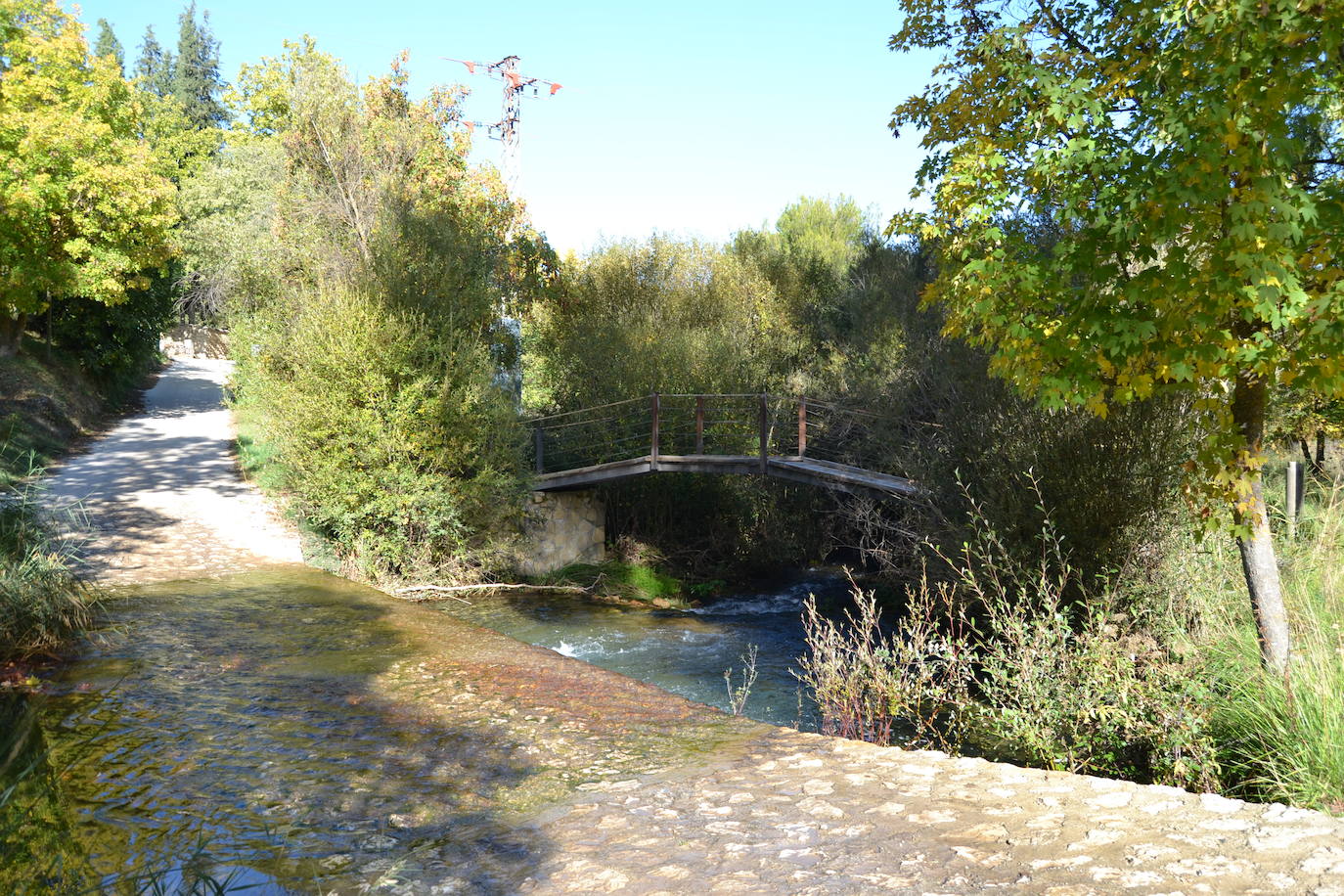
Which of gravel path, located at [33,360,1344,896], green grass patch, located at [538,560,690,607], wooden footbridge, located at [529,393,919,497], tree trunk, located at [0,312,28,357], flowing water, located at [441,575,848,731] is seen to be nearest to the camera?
gravel path, located at [33,360,1344,896]

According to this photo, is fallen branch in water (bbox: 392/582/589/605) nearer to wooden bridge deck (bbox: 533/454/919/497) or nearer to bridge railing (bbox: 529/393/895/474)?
wooden bridge deck (bbox: 533/454/919/497)

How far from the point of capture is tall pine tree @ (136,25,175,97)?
178 feet

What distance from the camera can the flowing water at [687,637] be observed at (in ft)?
33.3

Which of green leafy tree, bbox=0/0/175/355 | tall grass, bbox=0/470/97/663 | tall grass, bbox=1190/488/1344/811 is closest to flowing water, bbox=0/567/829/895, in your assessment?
tall grass, bbox=0/470/97/663

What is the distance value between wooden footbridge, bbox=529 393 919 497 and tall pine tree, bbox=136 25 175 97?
4886 cm

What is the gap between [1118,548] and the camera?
26.7 feet

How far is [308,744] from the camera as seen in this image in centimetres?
600

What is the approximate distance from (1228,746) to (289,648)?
23.7 ft

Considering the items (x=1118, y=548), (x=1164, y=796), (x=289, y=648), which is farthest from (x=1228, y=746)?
(x=289, y=648)

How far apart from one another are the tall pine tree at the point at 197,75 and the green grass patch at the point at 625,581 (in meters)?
48.8

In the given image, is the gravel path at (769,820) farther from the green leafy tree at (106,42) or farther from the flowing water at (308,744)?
the green leafy tree at (106,42)

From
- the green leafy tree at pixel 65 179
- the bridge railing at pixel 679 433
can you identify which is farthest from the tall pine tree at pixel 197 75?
the bridge railing at pixel 679 433

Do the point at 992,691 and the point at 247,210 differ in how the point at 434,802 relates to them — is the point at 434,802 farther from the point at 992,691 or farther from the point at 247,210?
the point at 247,210

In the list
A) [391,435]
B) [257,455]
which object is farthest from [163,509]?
[391,435]
